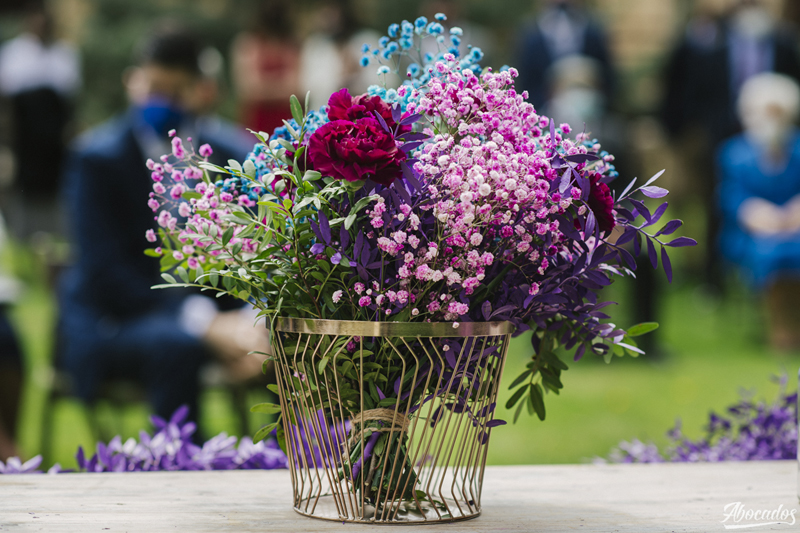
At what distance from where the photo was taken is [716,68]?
26.2 feet

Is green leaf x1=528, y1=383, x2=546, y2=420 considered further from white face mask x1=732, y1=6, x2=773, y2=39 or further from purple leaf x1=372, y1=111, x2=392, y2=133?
white face mask x1=732, y1=6, x2=773, y2=39

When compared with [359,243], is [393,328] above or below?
below

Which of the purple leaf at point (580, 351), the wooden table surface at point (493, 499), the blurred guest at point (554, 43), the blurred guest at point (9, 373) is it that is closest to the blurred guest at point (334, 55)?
the blurred guest at point (554, 43)

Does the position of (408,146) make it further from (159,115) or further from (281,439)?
(159,115)

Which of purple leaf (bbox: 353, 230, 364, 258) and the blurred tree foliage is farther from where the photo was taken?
the blurred tree foliage

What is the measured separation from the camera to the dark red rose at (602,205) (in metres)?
1.34

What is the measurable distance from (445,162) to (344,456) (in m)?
0.45

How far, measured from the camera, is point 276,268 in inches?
53.8

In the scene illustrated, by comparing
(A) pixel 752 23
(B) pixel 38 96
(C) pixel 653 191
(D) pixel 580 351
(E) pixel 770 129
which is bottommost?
(D) pixel 580 351

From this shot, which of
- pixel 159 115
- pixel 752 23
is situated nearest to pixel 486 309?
pixel 159 115

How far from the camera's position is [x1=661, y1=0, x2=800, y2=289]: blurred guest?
25.6 ft

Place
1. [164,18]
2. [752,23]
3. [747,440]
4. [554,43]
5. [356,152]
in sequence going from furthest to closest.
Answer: [164,18]
[752,23]
[554,43]
[747,440]
[356,152]

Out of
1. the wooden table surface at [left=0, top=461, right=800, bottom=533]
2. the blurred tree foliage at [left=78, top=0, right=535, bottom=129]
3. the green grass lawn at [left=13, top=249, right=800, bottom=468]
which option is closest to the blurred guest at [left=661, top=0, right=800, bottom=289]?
the green grass lawn at [left=13, top=249, right=800, bottom=468]

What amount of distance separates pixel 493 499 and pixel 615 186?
3.99 metres
